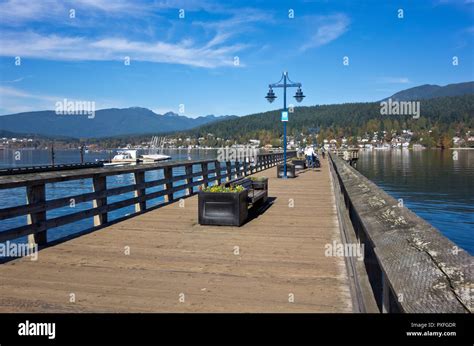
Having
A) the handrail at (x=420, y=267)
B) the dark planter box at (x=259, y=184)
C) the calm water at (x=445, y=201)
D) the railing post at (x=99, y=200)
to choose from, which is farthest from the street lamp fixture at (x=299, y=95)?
the handrail at (x=420, y=267)

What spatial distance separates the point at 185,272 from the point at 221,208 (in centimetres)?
315

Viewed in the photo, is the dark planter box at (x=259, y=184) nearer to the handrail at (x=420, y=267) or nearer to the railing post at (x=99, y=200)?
the railing post at (x=99, y=200)

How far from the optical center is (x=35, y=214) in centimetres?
665

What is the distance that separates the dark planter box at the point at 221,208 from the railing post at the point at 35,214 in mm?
2926

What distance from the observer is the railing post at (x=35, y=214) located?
655cm

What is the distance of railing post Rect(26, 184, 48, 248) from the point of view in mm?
6551

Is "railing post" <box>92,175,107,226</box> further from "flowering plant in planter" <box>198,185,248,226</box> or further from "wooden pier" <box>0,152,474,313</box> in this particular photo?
"flowering plant in planter" <box>198,185,248,226</box>

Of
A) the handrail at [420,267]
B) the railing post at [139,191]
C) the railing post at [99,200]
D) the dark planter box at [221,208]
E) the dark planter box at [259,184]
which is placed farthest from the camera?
the dark planter box at [259,184]

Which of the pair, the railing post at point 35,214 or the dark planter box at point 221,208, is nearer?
the railing post at point 35,214

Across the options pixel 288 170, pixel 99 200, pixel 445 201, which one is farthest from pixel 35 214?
pixel 445 201
